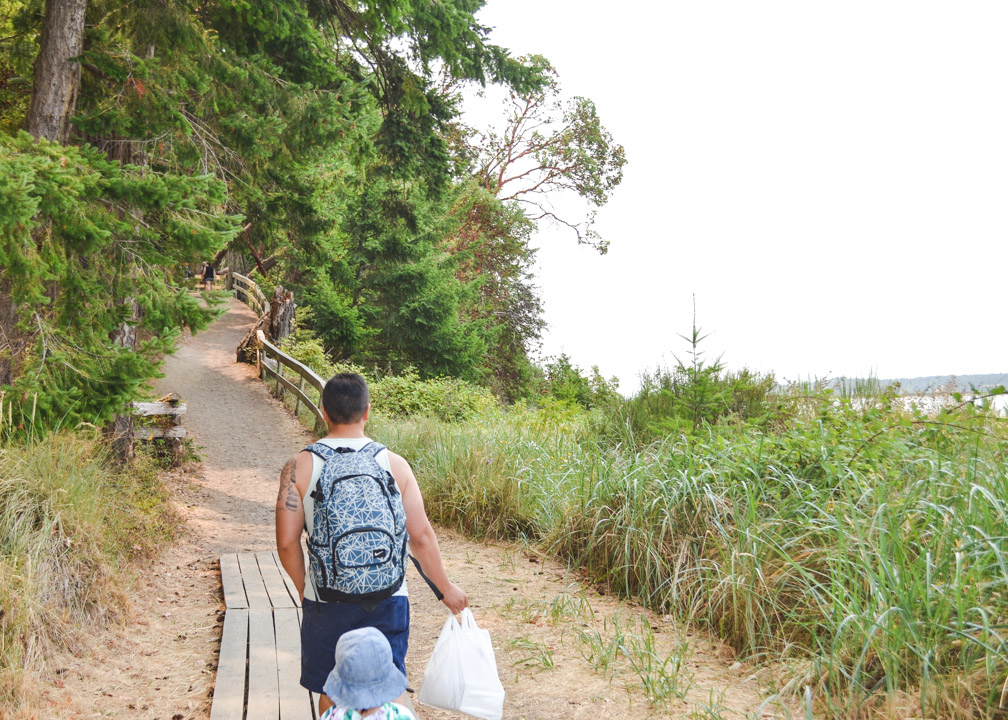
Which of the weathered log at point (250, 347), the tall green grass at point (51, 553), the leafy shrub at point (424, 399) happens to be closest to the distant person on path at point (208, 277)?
the weathered log at point (250, 347)

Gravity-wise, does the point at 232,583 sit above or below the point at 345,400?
below

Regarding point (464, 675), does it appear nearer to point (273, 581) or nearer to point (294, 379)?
point (273, 581)

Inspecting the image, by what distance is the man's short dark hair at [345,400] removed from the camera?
9.41ft

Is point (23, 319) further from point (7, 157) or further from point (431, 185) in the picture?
point (431, 185)

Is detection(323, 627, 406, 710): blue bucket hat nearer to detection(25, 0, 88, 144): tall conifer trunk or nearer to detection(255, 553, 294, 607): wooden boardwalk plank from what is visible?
detection(255, 553, 294, 607): wooden boardwalk plank

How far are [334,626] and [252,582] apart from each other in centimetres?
448

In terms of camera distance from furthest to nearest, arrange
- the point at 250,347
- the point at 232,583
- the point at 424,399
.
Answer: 1. the point at 250,347
2. the point at 424,399
3. the point at 232,583

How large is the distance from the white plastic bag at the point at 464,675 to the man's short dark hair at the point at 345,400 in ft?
3.15

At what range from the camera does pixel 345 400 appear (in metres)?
2.87

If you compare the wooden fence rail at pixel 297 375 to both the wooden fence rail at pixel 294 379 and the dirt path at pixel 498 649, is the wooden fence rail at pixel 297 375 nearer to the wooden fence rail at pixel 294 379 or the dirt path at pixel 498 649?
the wooden fence rail at pixel 294 379

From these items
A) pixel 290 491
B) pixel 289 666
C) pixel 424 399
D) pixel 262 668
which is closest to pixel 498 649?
pixel 289 666

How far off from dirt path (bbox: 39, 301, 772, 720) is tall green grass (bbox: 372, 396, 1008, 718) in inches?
12.5

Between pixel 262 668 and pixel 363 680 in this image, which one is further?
pixel 262 668

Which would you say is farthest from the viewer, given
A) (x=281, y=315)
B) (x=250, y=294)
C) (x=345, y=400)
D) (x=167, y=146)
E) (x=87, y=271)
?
(x=250, y=294)
